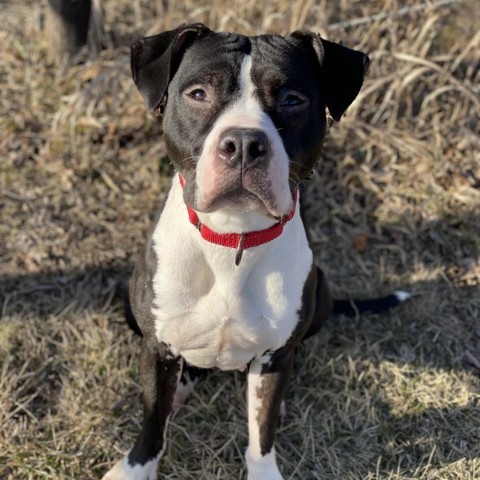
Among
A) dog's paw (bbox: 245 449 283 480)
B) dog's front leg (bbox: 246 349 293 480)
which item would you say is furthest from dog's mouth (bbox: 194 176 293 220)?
dog's paw (bbox: 245 449 283 480)

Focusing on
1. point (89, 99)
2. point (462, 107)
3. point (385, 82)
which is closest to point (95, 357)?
point (89, 99)

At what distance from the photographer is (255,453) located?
2938 millimetres

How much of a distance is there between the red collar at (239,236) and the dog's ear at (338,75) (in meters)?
0.35

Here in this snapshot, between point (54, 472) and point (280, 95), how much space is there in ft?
6.20

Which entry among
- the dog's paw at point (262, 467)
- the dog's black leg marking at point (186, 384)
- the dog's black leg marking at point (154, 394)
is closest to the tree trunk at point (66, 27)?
the dog's black leg marking at point (186, 384)

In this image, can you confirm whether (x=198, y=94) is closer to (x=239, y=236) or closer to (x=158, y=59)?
(x=158, y=59)

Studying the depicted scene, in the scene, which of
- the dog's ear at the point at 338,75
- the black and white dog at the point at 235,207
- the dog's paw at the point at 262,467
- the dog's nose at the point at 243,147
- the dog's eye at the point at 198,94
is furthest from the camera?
the dog's paw at the point at 262,467

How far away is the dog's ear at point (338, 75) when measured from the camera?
240 cm

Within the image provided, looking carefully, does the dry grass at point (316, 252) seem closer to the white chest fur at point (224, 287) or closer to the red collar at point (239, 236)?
the white chest fur at point (224, 287)

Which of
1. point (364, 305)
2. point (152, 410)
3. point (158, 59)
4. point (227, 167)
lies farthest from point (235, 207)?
point (364, 305)

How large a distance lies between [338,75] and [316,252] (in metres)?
1.81

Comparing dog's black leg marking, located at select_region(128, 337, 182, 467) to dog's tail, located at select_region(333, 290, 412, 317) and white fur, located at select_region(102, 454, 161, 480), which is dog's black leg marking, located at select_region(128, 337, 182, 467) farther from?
dog's tail, located at select_region(333, 290, 412, 317)

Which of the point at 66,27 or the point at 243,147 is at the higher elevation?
the point at 243,147

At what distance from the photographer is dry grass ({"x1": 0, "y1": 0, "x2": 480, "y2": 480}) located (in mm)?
3215
